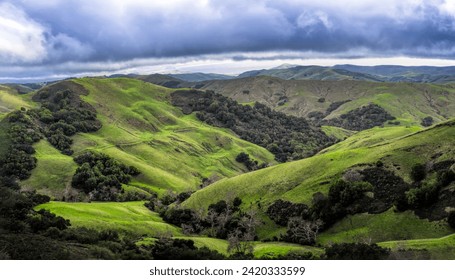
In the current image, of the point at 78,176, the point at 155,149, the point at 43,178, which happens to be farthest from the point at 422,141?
the point at 155,149

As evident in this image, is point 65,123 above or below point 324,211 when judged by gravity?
above

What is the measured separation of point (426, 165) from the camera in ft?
237

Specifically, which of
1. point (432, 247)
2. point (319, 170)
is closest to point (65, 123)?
point (319, 170)

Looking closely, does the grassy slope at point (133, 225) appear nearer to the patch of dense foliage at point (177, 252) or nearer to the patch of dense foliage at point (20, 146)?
the patch of dense foliage at point (177, 252)

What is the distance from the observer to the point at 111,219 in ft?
250

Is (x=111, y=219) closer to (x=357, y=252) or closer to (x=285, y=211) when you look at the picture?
(x=285, y=211)

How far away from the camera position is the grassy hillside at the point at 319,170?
76750 mm

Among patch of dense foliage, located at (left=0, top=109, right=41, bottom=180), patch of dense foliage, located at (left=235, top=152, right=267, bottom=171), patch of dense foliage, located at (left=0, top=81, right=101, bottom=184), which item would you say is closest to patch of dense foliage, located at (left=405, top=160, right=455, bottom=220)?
patch of dense foliage, located at (left=0, top=109, right=41, bottom=180)

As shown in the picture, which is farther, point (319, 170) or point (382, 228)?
point (319, 170)

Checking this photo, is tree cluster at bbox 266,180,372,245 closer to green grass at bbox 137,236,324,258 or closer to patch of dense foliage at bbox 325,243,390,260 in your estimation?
green grass at bbox 137,236,324,258

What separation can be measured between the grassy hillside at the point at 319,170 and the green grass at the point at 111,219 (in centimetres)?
1433

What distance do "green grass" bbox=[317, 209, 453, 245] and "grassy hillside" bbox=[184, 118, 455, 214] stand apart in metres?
11.0

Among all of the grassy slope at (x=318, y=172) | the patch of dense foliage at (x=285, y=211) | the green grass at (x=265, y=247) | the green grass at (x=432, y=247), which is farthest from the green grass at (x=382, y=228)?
the patch of dense foliage at (x=285, y=211)

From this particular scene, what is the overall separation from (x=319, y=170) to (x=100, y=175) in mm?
76020
